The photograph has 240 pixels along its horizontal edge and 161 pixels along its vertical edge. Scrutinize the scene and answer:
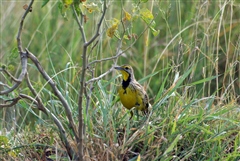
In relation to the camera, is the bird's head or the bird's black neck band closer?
the bird's black neck band

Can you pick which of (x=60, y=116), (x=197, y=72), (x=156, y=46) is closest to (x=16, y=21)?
(x=156, y=46)

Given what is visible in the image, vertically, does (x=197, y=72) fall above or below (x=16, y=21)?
below

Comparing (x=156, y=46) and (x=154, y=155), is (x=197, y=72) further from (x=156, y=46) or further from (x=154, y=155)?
(x=154, y=155)

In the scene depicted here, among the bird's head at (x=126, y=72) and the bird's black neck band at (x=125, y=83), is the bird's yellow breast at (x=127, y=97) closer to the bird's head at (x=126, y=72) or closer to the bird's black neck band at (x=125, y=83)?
the bird's black neck band at (x=125, y=83)

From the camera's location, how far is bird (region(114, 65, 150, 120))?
13.2 feet

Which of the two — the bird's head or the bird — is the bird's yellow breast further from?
the bird's head

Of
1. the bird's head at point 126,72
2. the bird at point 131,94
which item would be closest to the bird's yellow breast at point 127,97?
the bird at point 131,94

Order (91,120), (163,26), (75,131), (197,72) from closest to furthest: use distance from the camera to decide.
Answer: (75,131) < (91,120) < (197,72) < (163,26)

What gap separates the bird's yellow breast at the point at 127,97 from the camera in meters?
4.01

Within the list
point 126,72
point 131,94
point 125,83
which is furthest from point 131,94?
point 126,72

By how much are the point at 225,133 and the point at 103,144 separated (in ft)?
2.35

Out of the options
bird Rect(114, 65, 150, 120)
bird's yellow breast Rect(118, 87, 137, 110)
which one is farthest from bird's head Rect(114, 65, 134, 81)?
bird's yellow breast Rect(118, 87, 137, 110)

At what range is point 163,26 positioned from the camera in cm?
650

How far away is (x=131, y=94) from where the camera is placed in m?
4.09
